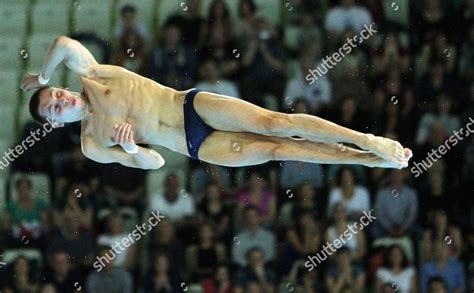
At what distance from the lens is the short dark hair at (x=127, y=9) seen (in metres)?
9.92

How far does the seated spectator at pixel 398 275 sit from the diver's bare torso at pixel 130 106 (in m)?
2.65

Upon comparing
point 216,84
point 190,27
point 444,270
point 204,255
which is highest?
point 190,27

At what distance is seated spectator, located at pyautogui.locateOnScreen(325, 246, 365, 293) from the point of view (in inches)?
361

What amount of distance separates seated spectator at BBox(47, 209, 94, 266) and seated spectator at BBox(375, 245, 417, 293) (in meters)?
2.16

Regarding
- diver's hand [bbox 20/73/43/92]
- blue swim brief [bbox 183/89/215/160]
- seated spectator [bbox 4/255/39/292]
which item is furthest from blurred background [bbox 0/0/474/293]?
diver's hand [bbox 20/73/43/92]

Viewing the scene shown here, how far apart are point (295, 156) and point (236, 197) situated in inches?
103

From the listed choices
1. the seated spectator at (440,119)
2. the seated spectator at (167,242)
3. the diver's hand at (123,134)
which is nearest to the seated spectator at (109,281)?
the seated spectator at (167,242)

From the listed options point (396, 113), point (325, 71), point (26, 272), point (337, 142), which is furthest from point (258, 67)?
point (337, 142)

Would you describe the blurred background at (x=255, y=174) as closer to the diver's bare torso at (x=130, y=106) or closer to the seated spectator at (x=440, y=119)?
the seated spectator at (x=440, y=119)

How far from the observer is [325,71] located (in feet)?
32.1

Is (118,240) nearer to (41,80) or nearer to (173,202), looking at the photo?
(173,202)

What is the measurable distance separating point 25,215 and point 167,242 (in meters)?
1.12

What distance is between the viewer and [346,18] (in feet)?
32.6

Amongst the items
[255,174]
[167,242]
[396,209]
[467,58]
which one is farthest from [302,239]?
[467,58]
